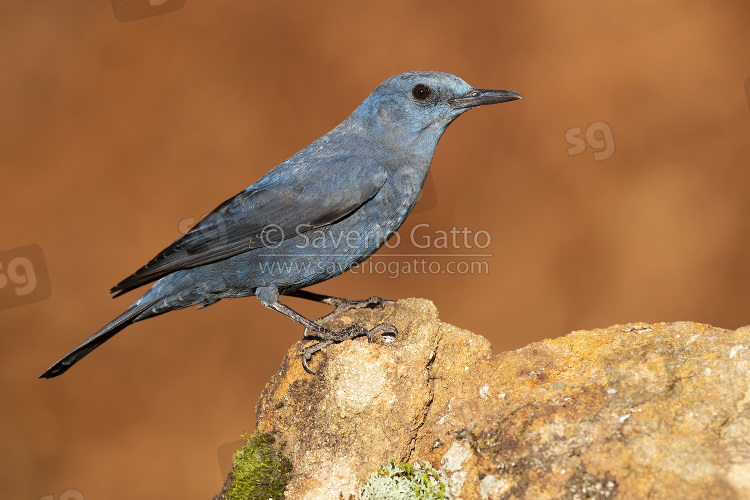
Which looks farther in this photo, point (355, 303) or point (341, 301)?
point (341, 301)

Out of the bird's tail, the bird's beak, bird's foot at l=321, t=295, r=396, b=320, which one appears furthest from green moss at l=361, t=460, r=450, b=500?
the bird's beak

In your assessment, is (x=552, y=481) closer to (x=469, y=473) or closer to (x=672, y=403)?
(x=469, y=473)

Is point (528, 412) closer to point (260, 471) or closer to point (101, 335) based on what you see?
point (260, 471)

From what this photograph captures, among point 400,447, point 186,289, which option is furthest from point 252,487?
point 186,289

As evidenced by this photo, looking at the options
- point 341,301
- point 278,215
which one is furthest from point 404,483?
point 278,215

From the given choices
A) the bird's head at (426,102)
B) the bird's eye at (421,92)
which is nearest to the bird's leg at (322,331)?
the bird's head at (426,102)
